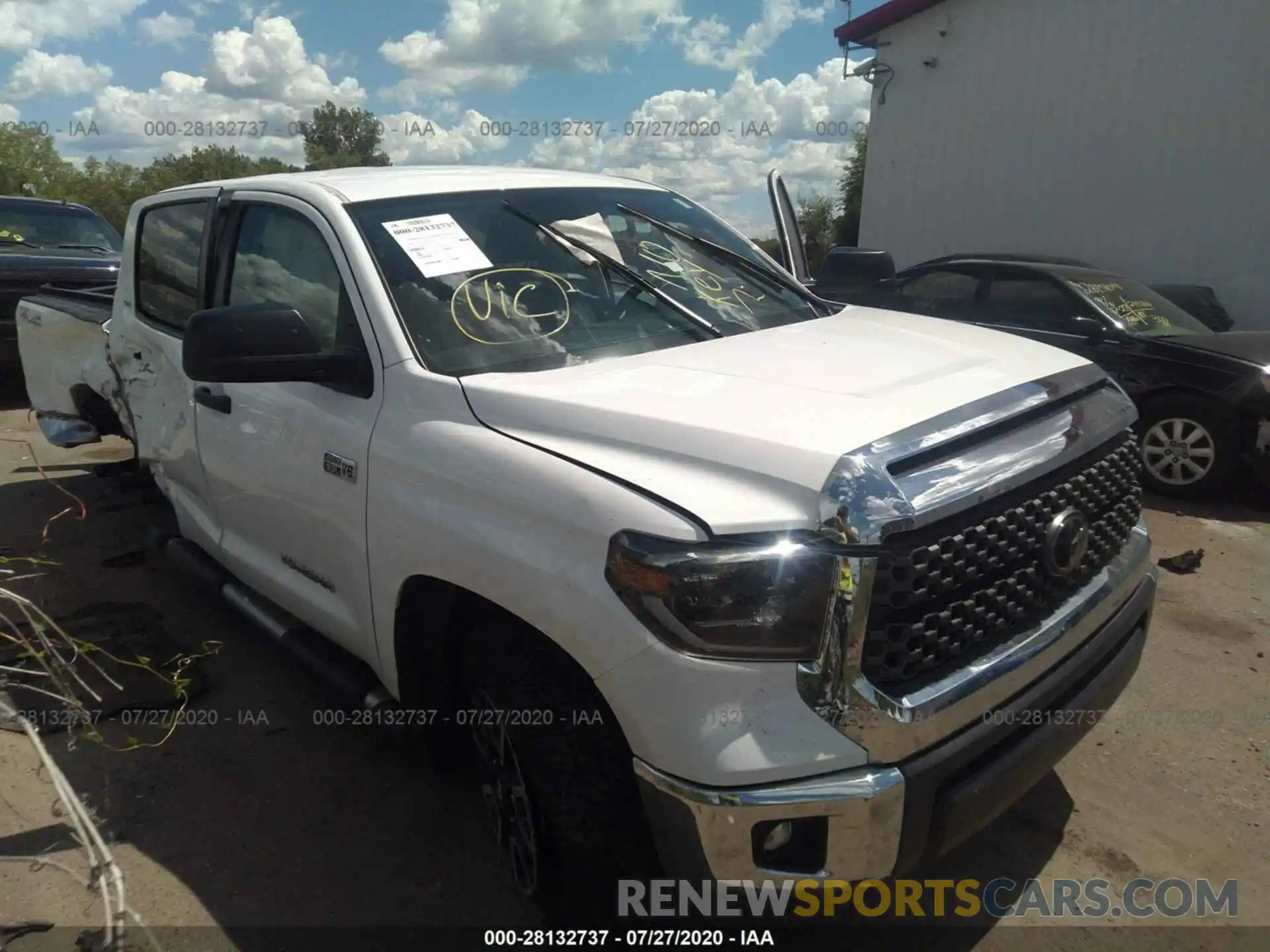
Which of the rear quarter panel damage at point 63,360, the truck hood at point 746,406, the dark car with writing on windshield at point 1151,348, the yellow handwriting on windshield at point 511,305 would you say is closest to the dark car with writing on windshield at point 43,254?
the rear quarter panel damage at point 63,360

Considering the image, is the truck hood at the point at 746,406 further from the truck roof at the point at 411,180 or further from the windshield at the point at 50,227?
the windshield at the point at 50,227

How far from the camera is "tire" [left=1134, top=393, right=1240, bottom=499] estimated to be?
236 inches

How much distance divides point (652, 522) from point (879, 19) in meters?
15.0

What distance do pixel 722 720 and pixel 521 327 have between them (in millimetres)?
1341

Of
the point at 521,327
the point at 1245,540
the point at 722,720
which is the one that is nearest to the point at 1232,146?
the point at 1245,540

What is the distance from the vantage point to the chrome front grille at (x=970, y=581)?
5.82 feet

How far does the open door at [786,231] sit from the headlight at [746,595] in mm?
2689

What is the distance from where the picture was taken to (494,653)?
85.1 inches

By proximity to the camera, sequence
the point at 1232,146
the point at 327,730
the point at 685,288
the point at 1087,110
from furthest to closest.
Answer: the point at 1087,110 → the point at 1232,146 → the point at 327,730 → the point at 685,288

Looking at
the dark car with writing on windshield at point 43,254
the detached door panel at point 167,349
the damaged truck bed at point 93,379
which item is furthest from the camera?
the dark car with writing on windshield at point 43,254

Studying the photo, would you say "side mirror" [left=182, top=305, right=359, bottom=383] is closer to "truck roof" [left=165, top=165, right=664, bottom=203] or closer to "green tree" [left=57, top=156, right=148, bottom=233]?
"truck roof" [left=165, top=165, right=664, bottom=203]

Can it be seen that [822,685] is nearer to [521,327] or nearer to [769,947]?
[769,947]

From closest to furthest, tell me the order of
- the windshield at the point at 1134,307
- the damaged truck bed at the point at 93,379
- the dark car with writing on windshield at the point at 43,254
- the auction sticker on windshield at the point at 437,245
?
the auction sticker on windshield at the point at 437,245, the damaged truck bed at the point at 93,379, the windshield at the point at 1134,307, the dark car with writing on windshield at the point at 43,254

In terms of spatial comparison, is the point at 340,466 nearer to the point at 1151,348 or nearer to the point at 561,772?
the point at 561,772
